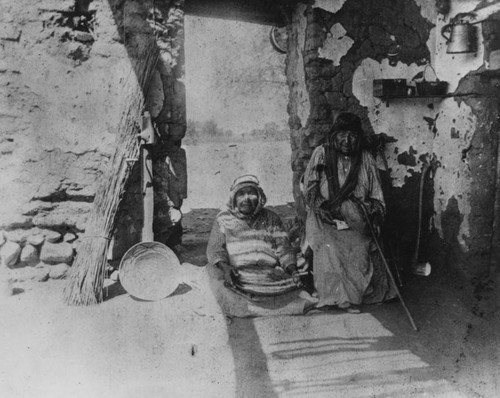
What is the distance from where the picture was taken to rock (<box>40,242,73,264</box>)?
4.66 metres

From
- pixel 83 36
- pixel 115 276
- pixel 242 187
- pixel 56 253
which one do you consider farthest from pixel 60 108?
pixel 242 187

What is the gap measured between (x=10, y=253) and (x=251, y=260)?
7.26ft

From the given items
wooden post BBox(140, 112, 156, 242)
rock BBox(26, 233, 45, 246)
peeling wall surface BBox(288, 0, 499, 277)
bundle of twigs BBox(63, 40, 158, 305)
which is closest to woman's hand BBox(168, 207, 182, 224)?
wooden post BBox(140, 112, 156, 242)

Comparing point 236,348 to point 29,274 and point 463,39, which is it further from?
point 463,39

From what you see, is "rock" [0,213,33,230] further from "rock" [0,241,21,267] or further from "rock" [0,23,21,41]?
"rock" [0,23,21,41]

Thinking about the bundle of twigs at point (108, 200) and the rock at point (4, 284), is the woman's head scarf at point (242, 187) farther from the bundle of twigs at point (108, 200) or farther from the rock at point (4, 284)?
the rock at point (4, 284)

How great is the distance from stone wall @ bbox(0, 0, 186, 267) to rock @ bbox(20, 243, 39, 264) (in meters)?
0.01

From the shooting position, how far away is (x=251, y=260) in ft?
14.8

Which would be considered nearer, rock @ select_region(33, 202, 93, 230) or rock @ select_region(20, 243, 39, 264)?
rock @ select_region(20, 243, 39, 264)

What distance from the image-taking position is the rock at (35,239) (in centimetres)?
468

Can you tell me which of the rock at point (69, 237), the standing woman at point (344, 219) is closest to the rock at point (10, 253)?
the rock at point (69, 237)

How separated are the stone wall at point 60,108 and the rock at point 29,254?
0.01 meters

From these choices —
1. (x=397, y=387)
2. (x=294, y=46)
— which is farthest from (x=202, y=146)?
(x=397, y=387)

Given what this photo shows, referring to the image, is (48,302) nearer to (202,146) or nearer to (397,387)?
(397,387)
